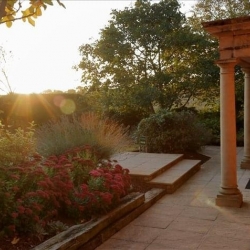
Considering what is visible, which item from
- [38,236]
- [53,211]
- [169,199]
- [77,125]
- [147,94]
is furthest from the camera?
[147,94]

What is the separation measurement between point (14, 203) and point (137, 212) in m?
2.26

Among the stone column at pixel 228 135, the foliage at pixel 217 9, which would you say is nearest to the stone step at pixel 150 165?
the stone column at pixel 228 135

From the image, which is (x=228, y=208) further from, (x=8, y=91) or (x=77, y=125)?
(x=8, y=91)

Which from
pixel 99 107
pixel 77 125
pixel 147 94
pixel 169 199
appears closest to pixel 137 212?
pixel 169 199

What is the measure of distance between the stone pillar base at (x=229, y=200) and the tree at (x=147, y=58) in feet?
29.5

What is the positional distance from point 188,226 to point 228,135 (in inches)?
70.3

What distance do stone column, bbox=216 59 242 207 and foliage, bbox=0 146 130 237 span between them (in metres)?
1.75

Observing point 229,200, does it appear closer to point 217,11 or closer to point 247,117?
point 247,117

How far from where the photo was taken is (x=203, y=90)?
1678 centimetres

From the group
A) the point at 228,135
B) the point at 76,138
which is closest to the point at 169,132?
the point at 76,138

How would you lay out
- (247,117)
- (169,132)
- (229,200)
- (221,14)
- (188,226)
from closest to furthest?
(188,226), (229,200), (247,117), (169,132), (221,14)

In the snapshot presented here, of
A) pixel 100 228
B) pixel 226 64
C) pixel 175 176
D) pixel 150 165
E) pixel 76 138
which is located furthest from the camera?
pixel 150 165

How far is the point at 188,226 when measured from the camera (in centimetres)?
588

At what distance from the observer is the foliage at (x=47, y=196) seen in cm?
457
